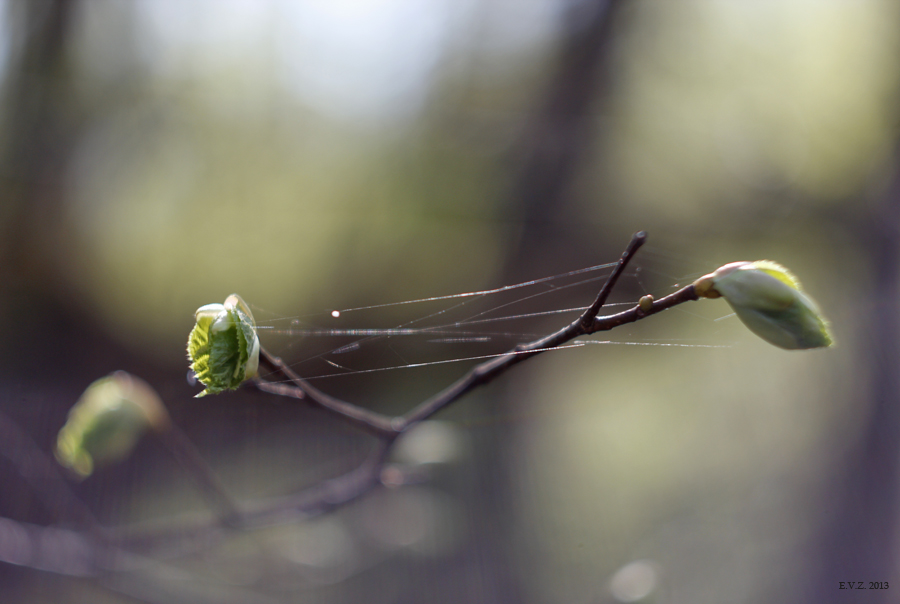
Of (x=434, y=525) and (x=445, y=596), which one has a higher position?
(x=434, y=525)

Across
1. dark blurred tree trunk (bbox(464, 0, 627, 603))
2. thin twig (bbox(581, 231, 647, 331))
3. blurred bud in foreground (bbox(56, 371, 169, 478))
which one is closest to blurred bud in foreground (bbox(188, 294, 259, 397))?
thin twig (bbox(581, 231, 647, 331))

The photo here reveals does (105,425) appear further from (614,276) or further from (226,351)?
(614,276)

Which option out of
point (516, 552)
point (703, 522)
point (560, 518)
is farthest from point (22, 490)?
point (703, 522)

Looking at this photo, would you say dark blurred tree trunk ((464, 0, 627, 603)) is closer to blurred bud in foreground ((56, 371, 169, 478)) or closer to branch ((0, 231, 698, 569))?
branch ((0, 231, 698, 569))

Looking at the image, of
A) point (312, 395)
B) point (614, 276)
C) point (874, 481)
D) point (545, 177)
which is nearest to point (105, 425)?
point (312, 395)

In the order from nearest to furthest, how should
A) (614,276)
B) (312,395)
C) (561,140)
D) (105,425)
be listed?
(614,276) → (312,395) → (105,425) → (561,140)

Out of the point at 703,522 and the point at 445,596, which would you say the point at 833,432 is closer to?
the point at 703,522
